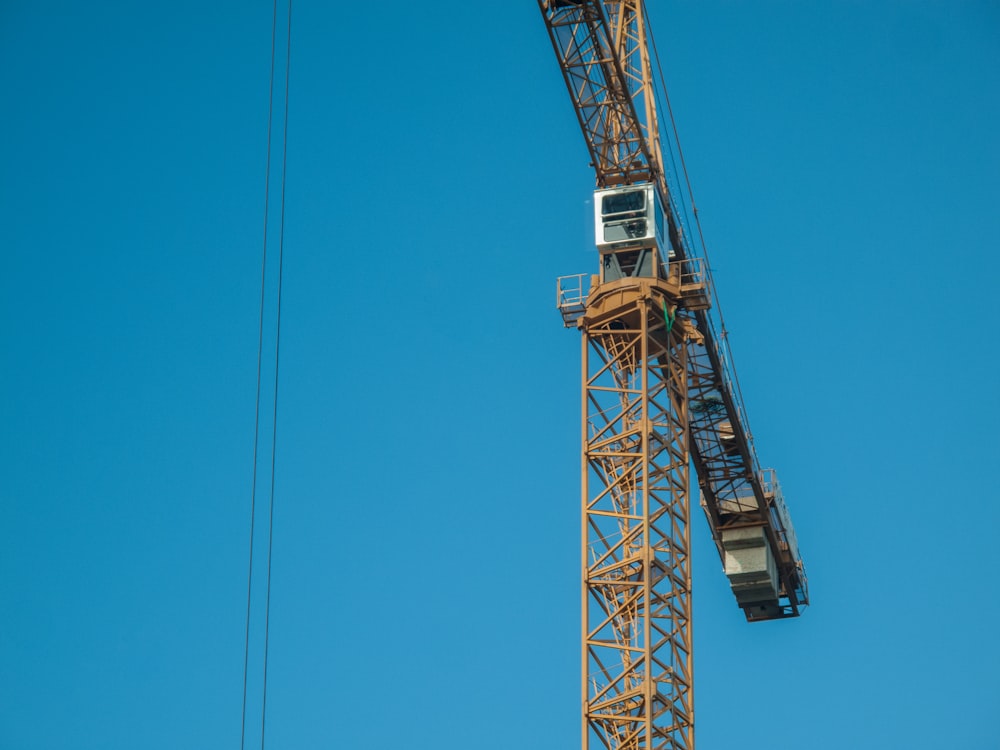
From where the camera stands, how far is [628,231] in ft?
197

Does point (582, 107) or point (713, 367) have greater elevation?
point (582, 107)

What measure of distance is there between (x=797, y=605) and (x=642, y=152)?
25.4m

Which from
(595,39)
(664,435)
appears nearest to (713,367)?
(664,435)

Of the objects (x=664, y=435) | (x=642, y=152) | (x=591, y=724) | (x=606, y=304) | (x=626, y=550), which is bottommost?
(x=591, y=724)

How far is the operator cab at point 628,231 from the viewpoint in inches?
2350

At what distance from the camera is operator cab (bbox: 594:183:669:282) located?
59688 mm

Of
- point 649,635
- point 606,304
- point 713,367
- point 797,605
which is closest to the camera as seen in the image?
point 649,635

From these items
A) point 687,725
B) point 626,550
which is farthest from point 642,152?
point 687,725

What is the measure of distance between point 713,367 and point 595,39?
43.3ft

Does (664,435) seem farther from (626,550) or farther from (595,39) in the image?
(595,39)

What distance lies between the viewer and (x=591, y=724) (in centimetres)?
5591

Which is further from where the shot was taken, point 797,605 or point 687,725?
point 797,605

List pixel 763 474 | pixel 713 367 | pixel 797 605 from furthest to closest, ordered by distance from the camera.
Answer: pixel 797 605
pixel 763 474
pixel 713 367

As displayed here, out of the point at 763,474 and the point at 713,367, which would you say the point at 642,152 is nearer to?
the point at 713,367
